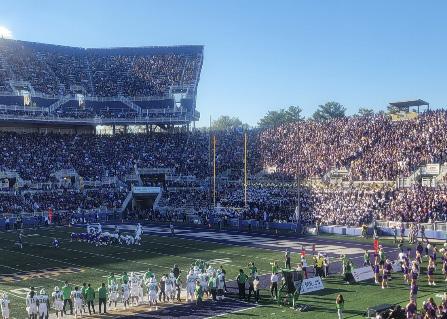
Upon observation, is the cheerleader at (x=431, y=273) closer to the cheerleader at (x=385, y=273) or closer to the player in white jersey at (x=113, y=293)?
the cheerleader at (x=385, y=273)

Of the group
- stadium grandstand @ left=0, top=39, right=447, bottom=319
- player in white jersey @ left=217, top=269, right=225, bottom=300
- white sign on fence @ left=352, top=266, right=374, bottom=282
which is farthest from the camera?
stadium grandstand @ left=0, top=39, right=447, bottom=319

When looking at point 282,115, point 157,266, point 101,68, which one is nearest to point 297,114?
point 282,115

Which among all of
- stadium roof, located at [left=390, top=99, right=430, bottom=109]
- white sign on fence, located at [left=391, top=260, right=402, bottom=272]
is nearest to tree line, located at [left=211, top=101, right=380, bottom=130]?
stadium roof, located at [left=390, top=99, right=430, bottom=109]

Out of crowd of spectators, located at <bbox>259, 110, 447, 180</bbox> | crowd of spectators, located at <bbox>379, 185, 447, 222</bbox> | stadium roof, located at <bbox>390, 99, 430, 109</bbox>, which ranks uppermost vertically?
stadium roof, located at <bbox>390, 99, 430, 109</bbox>

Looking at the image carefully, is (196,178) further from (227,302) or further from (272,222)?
(227,302)

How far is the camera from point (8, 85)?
6538cm

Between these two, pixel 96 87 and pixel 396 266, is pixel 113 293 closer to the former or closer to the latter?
pixel 396 266

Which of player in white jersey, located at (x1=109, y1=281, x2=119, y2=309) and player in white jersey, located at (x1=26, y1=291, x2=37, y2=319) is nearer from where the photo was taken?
player in white jersey, located at (x1=26, y1=291, x2=37, y2=319)

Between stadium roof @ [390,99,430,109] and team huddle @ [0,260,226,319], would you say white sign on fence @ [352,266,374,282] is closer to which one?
team huddle @ [0,260,226,319]

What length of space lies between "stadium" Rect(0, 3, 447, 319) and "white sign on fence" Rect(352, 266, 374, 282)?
107mm

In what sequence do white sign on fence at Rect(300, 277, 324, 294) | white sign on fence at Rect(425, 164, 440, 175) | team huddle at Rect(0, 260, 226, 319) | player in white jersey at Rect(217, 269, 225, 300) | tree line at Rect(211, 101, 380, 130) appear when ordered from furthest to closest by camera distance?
tree line at Rect(211, 101, 380, 130)
white sign on fence at Rect(425, 164, 440, 175)
white sign on fence at Rect(300, 277, 324, 294)
player in white jersey at Rect(217, 269, 225, 300)
team huddle at Rect(0, 260, 226, 319)

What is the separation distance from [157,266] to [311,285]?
8534mm

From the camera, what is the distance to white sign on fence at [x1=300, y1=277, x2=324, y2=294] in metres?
21.7

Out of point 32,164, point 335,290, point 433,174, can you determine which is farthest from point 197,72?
point 335,290
